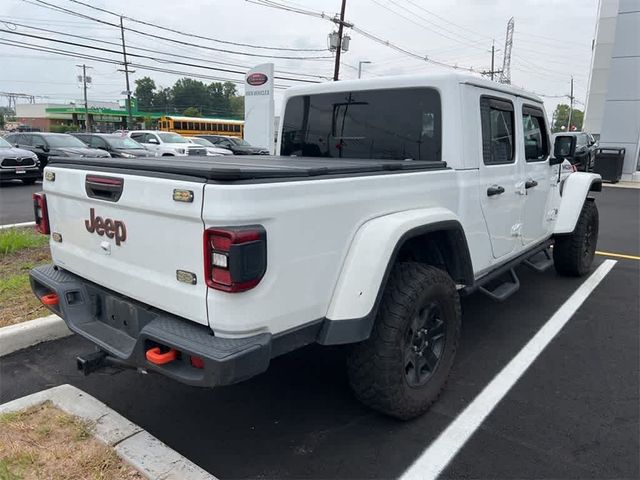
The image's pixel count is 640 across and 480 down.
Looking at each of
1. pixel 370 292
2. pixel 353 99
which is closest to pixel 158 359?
pixel 370 292

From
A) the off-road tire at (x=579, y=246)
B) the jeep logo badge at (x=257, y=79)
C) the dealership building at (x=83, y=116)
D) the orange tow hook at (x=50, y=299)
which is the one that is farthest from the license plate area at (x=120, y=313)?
the dealership building at (x=83, y=116)

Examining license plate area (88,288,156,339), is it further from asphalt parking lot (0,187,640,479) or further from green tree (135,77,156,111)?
green tree (135,77,156,111)

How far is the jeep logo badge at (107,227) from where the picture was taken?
2.55m

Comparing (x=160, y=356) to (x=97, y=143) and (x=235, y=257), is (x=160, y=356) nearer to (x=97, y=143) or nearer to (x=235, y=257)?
(x=235, y=257)

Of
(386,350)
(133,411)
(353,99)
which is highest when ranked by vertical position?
(353,99)

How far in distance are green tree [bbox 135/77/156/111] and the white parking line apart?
116 metres

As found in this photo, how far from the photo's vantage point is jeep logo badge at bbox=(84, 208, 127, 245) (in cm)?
255

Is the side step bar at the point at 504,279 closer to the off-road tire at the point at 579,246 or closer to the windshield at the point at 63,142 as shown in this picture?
the off-road tire at the point at 579,246

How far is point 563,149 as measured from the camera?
4875 mm

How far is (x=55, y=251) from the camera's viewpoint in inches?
125

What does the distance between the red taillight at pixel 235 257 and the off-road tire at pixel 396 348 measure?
88 centimetres

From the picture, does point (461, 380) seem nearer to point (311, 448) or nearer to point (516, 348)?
point (516, 348)

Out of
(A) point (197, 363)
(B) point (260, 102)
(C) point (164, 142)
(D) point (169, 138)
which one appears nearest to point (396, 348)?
(A) point (197, 363)

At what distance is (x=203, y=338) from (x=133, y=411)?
49.8 inches
